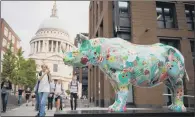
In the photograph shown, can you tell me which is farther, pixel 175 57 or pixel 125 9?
pixel 125 9

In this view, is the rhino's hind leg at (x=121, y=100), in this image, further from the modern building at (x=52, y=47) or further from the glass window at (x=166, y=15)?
the modern building at (x=52, y=47)

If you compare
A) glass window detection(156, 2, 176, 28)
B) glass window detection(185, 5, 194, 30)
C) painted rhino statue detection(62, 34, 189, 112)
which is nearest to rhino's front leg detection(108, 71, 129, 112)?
painted rhino statue detection(62, 34, 189, 112)

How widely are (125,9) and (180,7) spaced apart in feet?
14.0

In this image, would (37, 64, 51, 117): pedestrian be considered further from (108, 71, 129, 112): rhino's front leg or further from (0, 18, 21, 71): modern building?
(0, 18, 21, 71): modern building

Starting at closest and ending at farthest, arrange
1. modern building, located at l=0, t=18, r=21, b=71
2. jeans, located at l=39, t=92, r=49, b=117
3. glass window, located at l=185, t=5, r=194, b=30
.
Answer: jeans, located at l=39, t=92, r=49, b=117 < glass window, located at l=185, t=5, r=194, b=30 < modern building, located at l=0, t=18, r=21, b=71

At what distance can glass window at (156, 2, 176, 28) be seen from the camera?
1695 cm

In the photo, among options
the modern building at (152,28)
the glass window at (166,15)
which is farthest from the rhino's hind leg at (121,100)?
the glass window at (166,15)

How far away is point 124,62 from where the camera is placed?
17.8ft


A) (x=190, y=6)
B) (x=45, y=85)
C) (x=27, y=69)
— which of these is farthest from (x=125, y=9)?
(x=27, y=69)

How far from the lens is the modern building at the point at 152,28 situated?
14.6m

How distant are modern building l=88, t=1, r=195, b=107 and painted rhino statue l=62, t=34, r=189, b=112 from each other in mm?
8893

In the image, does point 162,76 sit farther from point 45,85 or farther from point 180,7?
point 180,7

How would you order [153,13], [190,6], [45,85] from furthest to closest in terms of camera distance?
[190,6] → [153,13] → [45,85]

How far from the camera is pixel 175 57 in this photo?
581 centimetres
